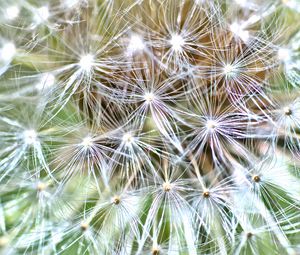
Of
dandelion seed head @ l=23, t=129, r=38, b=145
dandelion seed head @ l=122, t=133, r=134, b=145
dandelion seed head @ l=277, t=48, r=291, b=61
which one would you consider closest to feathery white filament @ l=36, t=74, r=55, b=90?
dandelion seed head @ l=23, t=129, r=38, b=145

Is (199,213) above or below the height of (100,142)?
below

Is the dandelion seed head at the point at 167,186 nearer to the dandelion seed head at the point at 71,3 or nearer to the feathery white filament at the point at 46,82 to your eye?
the feathery white filament at the point at 46,82

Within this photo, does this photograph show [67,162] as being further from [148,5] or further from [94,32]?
[148,5]

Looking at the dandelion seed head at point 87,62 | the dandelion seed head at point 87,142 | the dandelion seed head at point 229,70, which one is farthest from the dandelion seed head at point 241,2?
the dandelion seed head at point 87,142

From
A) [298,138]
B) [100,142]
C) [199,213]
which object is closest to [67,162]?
[100,142]

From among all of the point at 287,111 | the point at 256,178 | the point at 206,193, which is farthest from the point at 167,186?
the point at 287,111

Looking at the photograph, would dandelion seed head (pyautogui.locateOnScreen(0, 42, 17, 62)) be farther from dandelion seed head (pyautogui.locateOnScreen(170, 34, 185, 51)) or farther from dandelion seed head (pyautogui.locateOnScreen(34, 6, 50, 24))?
dandelion seed head (pyautogui.locateOnScreen(170, 34, 185, 51))
